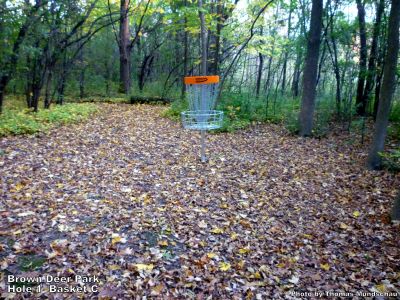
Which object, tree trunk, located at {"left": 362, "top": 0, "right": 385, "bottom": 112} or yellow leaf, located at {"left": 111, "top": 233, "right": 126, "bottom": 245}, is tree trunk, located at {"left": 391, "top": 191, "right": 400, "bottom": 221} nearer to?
yellow leaf, located at {"left": 111, "top": 233, "right": 126, "bottom": 245}

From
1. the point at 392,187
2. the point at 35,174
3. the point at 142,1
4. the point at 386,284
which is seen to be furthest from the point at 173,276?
the point at 142,1

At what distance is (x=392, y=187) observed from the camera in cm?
505

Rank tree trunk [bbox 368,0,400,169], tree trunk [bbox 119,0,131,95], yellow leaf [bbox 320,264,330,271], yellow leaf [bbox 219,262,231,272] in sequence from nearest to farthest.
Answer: yellow leaf [bbox 219,262,231,272], yellow leaf [bbox 320,264,330,271], tree trunk [bbox 368,0,400,169], tree trunk [bbox 119,0,131,95]

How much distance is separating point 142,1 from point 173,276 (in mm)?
13065

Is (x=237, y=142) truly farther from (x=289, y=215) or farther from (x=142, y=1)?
(x=142, y=1)

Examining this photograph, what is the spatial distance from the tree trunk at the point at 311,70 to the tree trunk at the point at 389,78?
7.82 feet

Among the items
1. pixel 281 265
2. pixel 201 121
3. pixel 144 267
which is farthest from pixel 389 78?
pixel 144 267

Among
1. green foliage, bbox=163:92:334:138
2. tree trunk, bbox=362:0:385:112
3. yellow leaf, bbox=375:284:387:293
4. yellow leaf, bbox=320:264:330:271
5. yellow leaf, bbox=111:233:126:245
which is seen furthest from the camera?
green foliage, bbox=163:92:334:138

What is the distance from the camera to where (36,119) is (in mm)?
7945

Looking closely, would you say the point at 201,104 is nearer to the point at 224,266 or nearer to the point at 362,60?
the point at 224,266

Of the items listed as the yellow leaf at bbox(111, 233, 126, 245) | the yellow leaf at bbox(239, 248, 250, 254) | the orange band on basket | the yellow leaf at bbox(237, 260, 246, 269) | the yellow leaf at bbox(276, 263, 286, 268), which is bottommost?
the yellow leaf at bbox(276, 263, 286, 268)

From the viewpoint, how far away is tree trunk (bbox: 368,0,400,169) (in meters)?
5.18

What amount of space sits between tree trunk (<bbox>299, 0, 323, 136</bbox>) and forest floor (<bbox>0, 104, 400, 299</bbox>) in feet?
4.84

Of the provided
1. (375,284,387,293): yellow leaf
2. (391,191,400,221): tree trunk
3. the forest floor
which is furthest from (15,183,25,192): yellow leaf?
(391,191,400,221): tree trunk
